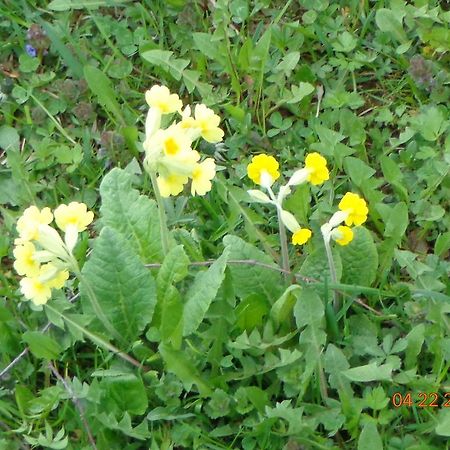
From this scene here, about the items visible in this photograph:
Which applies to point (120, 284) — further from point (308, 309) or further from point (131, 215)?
point (308, 309)

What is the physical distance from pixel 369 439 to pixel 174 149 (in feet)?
2.57

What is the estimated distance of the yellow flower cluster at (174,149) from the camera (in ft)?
5.88

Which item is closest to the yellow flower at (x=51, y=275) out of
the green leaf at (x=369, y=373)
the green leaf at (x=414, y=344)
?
the green leaf at (x=369, y=373)

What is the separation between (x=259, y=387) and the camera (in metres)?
1.99

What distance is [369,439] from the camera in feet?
5.89

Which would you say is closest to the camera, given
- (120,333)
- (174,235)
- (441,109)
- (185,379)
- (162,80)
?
(185,379)

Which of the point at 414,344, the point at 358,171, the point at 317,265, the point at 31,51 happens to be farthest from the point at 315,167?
the point at 31,51

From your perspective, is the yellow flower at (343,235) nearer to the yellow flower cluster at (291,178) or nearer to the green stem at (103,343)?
the yellow flower cluster at (291,178)

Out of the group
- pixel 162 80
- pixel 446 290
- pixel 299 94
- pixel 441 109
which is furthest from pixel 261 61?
pixel 446 290

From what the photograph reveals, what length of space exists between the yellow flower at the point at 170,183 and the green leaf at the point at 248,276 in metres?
0.26

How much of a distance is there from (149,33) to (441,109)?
104cm

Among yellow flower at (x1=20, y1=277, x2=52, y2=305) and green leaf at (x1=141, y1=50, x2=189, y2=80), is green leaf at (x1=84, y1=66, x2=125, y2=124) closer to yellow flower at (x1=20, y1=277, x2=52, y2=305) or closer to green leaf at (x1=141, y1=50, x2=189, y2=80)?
green leaf at (x1=141, y1=50, x2=189, y2=80)

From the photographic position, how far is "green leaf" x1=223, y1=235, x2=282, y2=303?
2041 mm

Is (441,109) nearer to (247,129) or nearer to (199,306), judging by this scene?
(247,129)
